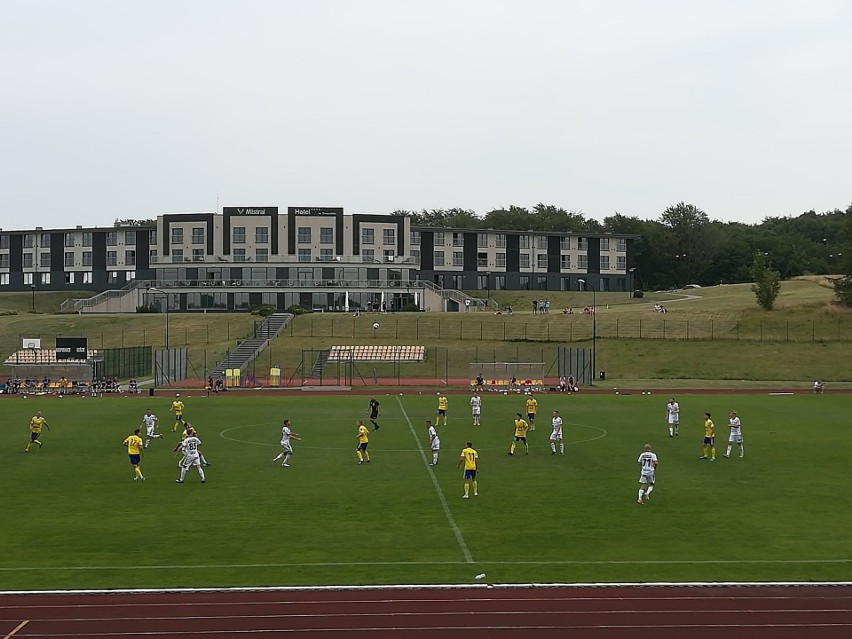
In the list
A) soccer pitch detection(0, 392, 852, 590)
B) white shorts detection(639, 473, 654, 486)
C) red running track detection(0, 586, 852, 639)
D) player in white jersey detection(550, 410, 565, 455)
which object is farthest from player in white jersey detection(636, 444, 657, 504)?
A: player in white jersey detection(550, 410, 565, 455)

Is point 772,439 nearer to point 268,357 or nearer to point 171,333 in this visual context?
point 268,357

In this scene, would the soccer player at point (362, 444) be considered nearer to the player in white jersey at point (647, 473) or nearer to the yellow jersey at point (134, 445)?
the yellow jersey at point (134, 445)

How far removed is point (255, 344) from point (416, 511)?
68869 mm

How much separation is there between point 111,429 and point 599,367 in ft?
170

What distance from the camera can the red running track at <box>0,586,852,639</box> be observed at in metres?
17.0

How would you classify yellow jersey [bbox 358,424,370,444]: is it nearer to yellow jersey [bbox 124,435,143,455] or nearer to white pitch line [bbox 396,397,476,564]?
white pitch line [bbox 396,397,476,564]

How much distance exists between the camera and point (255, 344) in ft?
306

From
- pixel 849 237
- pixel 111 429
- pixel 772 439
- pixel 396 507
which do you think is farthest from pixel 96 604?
pixel 849 237

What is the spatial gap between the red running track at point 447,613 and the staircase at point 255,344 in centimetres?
6348

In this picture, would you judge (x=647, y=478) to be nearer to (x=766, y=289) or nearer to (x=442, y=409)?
(x=442, y=409)

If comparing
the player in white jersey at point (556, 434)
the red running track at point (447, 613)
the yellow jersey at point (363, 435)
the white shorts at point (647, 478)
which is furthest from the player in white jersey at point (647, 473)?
the yellow jersey at point (363, 435)

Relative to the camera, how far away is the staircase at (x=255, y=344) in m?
85.2

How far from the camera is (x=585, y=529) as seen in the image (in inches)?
965

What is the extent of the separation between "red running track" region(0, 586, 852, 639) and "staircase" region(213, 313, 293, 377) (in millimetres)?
63485
